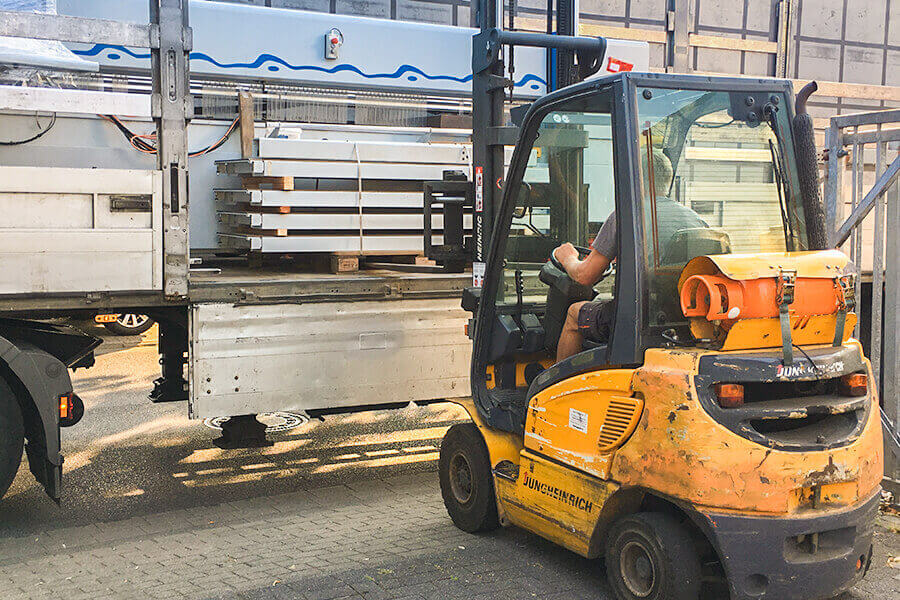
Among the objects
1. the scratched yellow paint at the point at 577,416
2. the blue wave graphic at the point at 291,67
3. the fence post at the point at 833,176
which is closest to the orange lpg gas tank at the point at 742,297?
the scratched yellow paint at the point at 577,416

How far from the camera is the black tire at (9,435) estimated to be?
5.03 metres

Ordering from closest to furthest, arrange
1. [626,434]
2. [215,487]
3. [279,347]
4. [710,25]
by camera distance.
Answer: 1. [626,434]
2. [279,347]
3. [215,487]
4. [710,25]

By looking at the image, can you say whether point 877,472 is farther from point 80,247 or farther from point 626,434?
point 80,247

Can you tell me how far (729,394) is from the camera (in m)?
3.63

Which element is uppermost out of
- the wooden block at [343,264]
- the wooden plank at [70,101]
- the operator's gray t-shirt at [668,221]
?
the wooden plank at [70,101]

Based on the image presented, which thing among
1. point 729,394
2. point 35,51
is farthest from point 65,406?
point 729,394

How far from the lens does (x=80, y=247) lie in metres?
5.07

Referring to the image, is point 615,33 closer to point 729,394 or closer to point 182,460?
point 182,460

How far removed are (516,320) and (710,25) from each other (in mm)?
13390

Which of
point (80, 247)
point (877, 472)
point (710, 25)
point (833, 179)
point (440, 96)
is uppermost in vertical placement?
point (710, 25)

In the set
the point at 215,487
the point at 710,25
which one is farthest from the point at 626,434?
the point at 710,25

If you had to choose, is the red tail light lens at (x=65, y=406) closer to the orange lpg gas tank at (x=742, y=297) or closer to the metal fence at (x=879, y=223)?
the orange lpg gas tank at (x=742, y=297)

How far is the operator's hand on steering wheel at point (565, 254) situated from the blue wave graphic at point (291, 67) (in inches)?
161

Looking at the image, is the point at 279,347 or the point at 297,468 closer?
the point at 279,347
